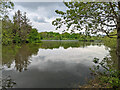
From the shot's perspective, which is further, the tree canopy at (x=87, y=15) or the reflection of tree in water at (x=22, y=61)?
the reflection of tree in water at (x=22, y=61)

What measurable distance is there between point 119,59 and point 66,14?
5059 millimetres

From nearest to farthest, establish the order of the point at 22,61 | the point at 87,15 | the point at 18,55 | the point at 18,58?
the point at 87,15, the point at 22,61, the point at 18,58, the point at 18,55

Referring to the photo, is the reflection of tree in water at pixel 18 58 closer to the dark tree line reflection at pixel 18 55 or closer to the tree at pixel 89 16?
the dark tree line reflection at pixel 18 55

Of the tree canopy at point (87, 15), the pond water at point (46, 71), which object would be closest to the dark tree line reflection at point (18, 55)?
the pond water at point (46, 71)

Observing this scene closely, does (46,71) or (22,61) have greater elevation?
(22,61)

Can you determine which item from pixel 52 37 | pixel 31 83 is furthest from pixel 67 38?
pixel 31 83

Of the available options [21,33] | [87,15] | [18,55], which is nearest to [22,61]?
[18,55]

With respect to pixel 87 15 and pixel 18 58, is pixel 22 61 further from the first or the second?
pixel 87 15

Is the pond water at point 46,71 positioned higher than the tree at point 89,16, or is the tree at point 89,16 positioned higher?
the tree at point 89,16

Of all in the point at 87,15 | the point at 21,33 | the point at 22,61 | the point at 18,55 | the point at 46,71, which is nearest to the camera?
the point at 87,15

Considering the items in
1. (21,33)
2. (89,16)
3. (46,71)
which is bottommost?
(46,71)

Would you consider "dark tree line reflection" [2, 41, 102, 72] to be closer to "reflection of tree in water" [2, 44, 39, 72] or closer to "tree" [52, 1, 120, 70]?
"reflection of tree in water" [2, 44, 39, 72]

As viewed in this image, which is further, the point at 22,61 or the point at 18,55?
the point at 18,55

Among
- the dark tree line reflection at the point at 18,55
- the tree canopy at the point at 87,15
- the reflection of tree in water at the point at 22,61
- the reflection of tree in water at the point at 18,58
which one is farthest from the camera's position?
the dark tree line reflection at the point at 18,55
